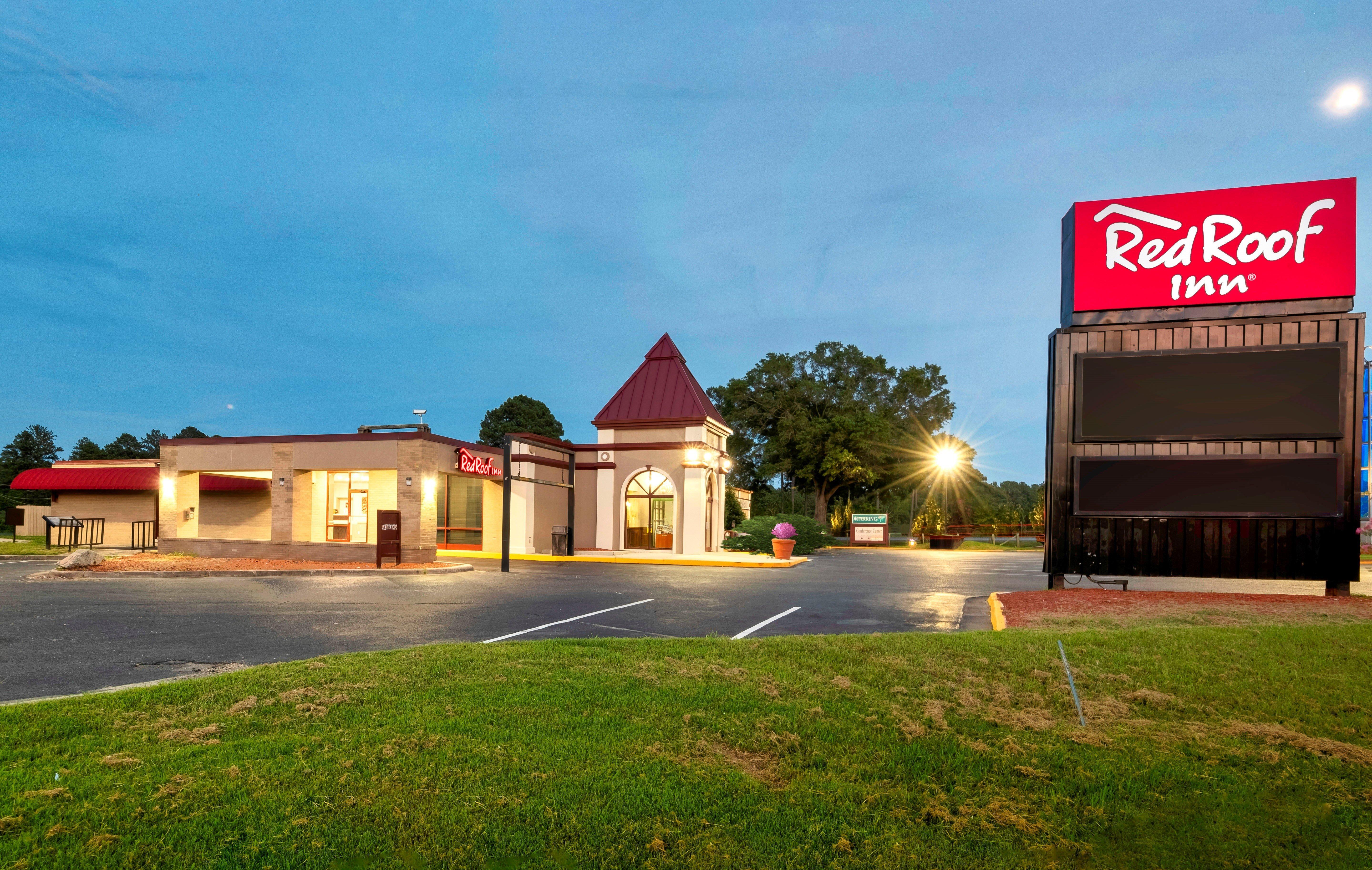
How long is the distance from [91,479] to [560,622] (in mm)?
30228

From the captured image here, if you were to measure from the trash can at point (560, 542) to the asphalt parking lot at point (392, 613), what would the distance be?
5880 mm

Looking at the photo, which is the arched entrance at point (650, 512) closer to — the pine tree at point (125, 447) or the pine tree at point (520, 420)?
the pine tree at point (520, 420)

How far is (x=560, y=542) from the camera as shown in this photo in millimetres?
26641

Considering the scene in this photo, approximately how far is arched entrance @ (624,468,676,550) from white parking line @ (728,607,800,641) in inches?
659

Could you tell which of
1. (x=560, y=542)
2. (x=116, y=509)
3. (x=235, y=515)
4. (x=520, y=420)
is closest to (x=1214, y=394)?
(x=560, y=542)

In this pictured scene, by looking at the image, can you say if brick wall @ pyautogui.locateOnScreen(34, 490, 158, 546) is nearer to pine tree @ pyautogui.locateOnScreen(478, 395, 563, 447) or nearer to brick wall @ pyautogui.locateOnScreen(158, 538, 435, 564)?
brick wall @ pyautogui.locateOnScreen(158, 538, 435, 564)

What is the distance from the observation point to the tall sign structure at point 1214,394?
40.2 feet

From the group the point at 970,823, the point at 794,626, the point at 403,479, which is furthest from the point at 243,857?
the point at 403,479

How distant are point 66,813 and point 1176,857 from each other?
203 inches

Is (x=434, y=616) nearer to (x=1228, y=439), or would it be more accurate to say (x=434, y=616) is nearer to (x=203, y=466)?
(x=1228, y=439)

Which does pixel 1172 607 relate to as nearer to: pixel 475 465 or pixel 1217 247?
pixel 1217 247

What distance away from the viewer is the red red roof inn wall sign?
12633 millimetres

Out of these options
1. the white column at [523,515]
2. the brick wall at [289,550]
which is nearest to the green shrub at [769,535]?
the white column at [523,515]

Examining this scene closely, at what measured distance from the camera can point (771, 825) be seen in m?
3.69
